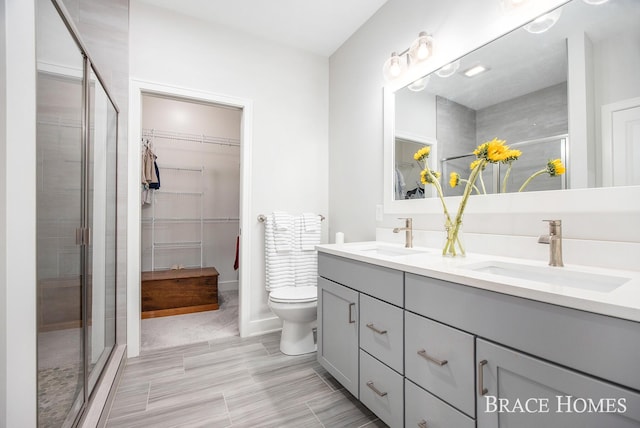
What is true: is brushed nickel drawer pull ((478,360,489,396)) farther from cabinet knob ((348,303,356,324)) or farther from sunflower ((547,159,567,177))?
sunflower ((547,159,567,177))

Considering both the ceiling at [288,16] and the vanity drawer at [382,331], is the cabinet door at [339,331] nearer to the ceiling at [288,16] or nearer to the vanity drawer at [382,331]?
the vanity drawer at [382,331]

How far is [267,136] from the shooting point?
262 cm

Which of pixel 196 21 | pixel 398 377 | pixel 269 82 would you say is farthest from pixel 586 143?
pixel 196 21

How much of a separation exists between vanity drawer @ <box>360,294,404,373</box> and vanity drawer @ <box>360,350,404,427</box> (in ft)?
0.14

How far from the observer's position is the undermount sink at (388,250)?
5.75ft

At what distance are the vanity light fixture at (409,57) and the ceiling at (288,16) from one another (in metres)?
0.54

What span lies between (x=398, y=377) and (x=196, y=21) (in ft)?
9.48

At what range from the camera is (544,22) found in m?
1.30

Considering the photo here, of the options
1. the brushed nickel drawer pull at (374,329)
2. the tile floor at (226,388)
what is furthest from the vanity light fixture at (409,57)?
the tile floor at (226,388)

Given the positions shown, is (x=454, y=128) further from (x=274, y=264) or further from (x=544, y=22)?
(x=274, y=264)

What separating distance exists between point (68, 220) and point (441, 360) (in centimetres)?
159

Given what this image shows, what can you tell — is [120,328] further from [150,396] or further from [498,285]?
[498,285]

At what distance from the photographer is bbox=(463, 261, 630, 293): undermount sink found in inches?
38.2

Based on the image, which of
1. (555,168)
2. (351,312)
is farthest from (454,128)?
(351,312)
